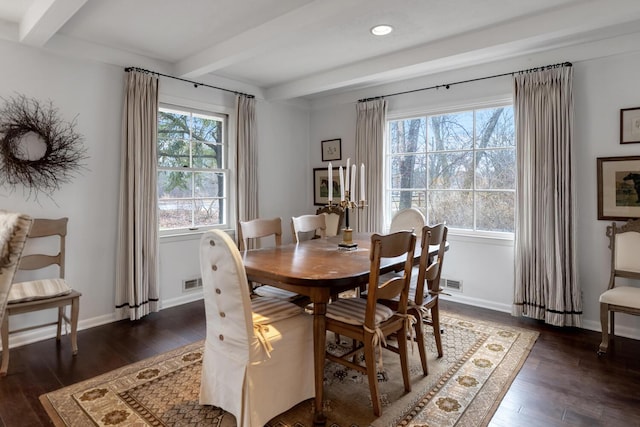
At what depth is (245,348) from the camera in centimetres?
185

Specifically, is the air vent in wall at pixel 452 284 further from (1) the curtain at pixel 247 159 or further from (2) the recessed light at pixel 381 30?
(2) the recessed light at pixel 381 30

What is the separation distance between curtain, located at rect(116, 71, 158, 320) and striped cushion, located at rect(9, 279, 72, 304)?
0.65 m

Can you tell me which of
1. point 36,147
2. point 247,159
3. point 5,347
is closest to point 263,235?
point 247,159

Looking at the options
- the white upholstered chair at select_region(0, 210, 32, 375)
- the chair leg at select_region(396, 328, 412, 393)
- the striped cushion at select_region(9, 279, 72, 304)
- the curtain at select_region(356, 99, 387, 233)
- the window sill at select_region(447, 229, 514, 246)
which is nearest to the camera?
the white upholstered chair at select_region(0, 210, 32, 375)

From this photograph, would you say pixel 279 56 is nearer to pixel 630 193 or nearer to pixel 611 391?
pixel 630 193

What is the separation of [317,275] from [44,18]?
2.45m

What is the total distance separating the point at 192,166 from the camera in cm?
415

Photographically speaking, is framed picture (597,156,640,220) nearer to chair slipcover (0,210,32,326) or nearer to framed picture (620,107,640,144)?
framed picture (620,107,640,144)

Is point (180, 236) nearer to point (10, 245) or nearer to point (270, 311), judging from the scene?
point (270, 311)

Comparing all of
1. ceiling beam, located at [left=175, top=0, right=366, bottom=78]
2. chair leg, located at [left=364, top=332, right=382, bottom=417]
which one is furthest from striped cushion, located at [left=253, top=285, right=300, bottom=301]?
ceiling beam, located at [left=175, top=0, right=366, bottom=78]

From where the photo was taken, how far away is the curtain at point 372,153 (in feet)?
14.7

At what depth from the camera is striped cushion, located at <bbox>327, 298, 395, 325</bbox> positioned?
212 centimetres

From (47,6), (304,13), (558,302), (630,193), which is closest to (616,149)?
(630,193)

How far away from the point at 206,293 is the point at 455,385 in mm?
1618
